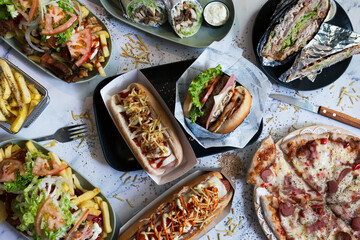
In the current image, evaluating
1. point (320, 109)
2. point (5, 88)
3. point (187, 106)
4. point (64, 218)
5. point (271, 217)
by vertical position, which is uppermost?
point (5, 88)

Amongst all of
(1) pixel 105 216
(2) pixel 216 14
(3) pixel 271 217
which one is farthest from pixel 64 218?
(2) pixel 216 14

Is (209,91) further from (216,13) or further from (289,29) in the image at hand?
(289,29)

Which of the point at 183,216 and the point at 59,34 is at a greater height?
the point at 59,34

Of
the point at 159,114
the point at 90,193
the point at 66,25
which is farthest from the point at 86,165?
the point at 66,25

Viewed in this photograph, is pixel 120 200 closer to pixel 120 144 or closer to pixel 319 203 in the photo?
pixel 120 144

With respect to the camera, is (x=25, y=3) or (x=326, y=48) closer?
(x=25, y=3)

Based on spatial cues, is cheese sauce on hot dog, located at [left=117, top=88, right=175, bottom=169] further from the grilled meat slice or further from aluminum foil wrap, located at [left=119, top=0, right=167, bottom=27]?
the grilled meat slice

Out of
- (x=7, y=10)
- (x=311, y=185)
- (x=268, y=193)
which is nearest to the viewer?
(x=7, y=10)

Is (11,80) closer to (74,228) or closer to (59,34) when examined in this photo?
(59,34)

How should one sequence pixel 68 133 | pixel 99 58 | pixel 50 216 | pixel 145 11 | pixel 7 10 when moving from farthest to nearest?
pixel 68 133, pixel 145 11, pixel 99 58, pixel 7 10, pixel 50 216
